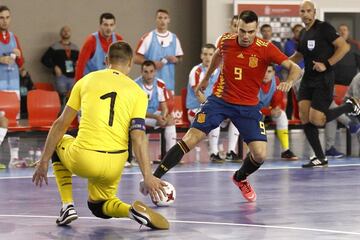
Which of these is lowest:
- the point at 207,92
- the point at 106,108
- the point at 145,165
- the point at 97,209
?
the point at 97,209

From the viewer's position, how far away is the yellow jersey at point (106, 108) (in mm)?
6992

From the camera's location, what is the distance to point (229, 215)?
26.2 feet

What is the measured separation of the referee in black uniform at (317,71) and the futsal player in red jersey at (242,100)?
2830 mm

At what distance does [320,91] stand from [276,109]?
1606mm

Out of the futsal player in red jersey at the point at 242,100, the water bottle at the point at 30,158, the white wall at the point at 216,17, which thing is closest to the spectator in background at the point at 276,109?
the water bottle at the point at 30,158

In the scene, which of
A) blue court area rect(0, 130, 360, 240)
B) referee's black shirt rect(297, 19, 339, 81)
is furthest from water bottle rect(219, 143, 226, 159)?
referee's black shirt rect(297, 19, 339, 81)

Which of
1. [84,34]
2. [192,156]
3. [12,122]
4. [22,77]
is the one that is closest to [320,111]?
[192,156]

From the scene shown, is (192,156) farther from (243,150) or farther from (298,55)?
(298,55)

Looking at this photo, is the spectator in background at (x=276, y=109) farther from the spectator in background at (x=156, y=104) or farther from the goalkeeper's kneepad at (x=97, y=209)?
the goalkeeper's kneepad at (x=97, y=209)

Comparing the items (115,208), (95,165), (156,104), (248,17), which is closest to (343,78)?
(156,104)

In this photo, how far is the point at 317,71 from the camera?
39.2ft

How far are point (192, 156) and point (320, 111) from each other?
2498 millimetres

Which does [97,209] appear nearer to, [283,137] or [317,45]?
[317,45]

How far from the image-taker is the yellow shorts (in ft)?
23.0
